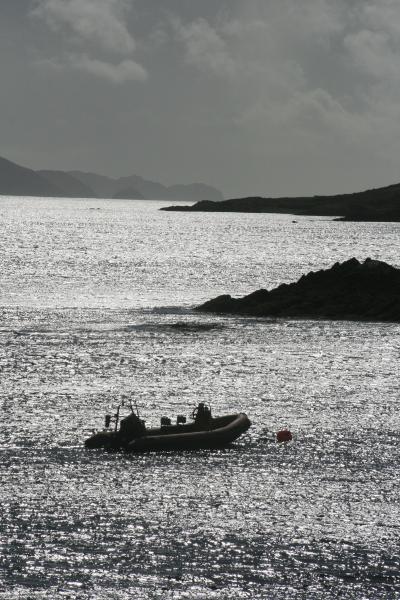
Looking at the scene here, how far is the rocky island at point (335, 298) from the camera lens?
74438 millimetres

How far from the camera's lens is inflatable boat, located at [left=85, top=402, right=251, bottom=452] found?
34.2 meters

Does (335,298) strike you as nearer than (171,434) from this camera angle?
No

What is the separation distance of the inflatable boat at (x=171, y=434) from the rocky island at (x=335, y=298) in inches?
1530

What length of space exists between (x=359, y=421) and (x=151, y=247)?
15751cm

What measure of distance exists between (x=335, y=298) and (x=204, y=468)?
46.4 meters

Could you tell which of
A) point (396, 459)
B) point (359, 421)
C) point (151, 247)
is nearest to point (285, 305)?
point (359, 421)

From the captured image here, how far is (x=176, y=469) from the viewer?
32.2m

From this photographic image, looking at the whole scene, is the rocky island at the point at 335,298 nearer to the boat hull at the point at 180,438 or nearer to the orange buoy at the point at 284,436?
the orange buoy at the point at 284,436

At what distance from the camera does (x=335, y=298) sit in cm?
7706

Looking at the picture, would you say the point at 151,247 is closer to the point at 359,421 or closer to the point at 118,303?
the point at 118,303

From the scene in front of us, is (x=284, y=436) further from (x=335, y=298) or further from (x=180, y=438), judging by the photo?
(x=335, y=298)

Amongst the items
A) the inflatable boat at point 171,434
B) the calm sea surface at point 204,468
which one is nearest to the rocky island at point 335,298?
the calm sea surface at point 204,468

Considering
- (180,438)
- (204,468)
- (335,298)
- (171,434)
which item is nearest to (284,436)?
(180,438)

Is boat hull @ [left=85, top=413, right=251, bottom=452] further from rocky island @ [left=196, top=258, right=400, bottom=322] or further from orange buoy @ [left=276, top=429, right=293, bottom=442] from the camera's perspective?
rocky island @ [left=196, top=258, right=400, bottom=322]
